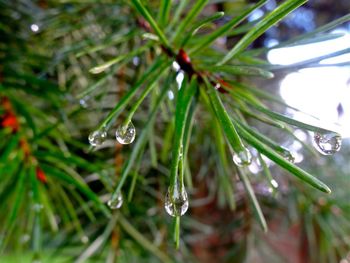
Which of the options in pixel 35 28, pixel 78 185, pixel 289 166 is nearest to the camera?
pixel 289 166

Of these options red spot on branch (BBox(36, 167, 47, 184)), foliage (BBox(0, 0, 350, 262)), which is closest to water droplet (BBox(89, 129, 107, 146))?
foliage (BBox(0, 0, 350, 262))

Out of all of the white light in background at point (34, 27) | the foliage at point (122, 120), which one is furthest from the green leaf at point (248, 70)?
the white light in background at point (34, 27)

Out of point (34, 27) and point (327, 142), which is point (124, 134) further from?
point (34, 27)

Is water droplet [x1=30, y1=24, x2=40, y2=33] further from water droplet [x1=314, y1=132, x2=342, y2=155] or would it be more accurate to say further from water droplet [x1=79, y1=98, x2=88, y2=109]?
water droplet [x1=314, y1=132, x2=342, y2=155]

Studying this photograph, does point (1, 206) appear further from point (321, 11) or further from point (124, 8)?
point (321, 11)

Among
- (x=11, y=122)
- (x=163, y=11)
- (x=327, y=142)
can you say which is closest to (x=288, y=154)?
(x=327, y=142)

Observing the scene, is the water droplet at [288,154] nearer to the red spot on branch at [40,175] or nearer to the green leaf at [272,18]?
the green leaf at [272,18]
